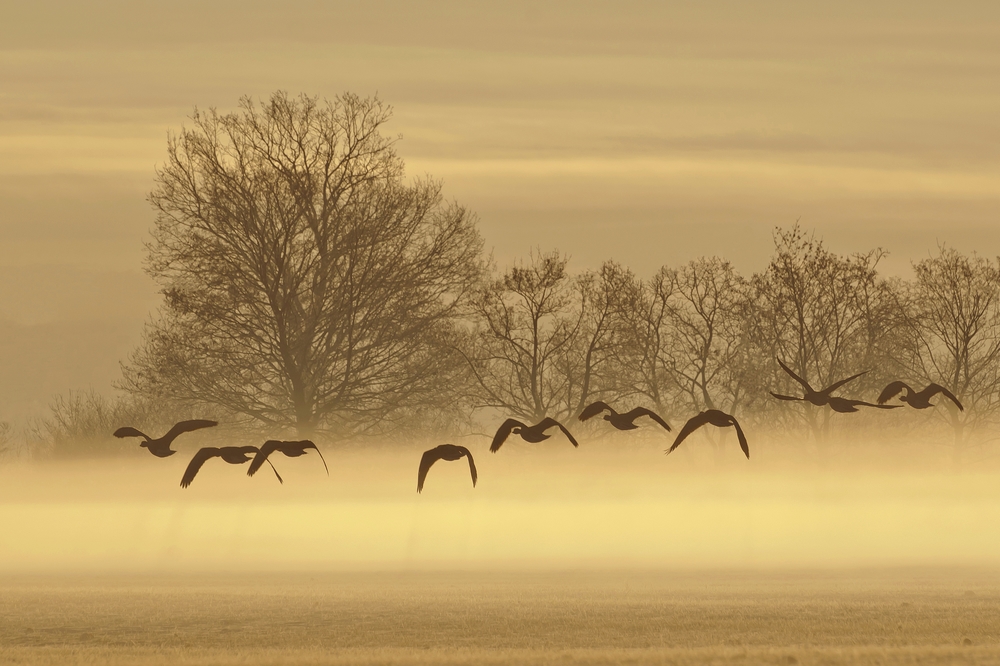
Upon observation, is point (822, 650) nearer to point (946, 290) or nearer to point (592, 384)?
point (592, 384)

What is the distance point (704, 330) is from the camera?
185 ft

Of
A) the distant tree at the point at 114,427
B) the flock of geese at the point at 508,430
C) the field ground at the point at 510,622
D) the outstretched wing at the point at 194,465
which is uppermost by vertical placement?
the distant tree at the point at 114,427

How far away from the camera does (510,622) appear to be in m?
27.5

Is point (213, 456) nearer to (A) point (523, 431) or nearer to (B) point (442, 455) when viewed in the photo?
(B) point (442, 455)

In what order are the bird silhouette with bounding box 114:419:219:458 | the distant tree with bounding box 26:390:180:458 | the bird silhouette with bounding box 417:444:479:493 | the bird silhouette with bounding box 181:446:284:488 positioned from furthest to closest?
1. the distant tree with bounding box 26:390:180:458
2. the bird silhouette with bounding box 114:419:219:458
3. the bird silhouette with bounding box 181:446:284:488
4. the bird silhouette with bounding box 417:444:479:493

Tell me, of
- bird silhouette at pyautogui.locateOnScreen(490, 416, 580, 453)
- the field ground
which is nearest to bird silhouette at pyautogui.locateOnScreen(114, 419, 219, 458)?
the field ground

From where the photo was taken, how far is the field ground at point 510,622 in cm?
2209

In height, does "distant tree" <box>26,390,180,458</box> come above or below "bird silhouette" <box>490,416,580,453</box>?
above

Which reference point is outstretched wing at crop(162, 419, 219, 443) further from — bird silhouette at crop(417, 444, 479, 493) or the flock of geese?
bird silhouette at crop(417, 444, 479, 493)

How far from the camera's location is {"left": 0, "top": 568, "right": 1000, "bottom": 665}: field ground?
2209cm

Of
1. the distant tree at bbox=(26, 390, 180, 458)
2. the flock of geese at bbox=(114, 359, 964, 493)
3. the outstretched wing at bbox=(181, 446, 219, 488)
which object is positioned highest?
the distant tree at bbox=(26, 390, 180, 458)

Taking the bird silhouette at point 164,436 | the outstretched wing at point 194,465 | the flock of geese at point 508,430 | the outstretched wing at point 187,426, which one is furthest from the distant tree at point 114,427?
the outstretched wing at point 194,465

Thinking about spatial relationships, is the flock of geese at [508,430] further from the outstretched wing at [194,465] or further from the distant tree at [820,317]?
the distant tree at [820,317]

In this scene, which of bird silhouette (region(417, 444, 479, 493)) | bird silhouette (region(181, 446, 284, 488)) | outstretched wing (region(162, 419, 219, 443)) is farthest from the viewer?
outstretched wing (region(162, 419, 219, 443))
